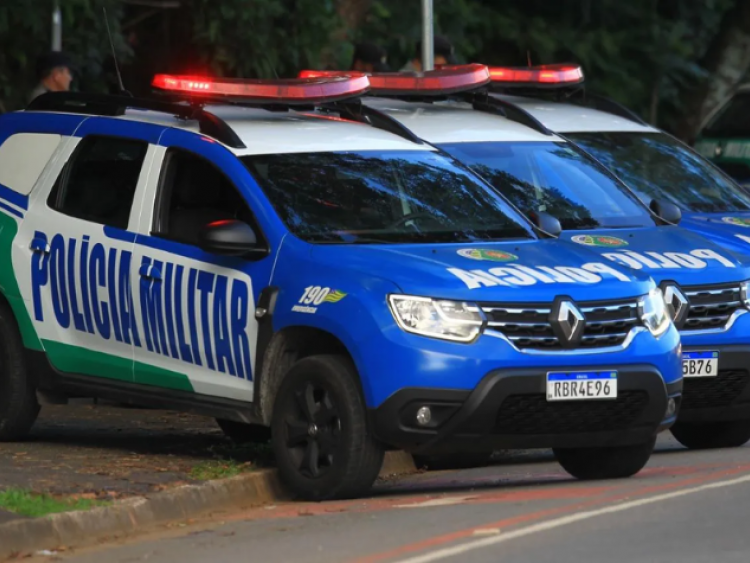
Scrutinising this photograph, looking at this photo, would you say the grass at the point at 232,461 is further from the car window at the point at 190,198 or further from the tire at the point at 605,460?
the tire at the point at 605,460

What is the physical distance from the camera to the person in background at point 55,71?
1337cm

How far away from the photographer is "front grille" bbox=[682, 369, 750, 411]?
10.5m

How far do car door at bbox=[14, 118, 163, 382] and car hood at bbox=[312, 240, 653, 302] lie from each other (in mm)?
1399

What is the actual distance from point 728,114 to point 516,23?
259cm

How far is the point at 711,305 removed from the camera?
1064 cm

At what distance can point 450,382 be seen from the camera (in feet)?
28.1

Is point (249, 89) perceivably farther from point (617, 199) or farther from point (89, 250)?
point (617, 199)

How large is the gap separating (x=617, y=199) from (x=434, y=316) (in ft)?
11.2

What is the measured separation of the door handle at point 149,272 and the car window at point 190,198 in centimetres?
18

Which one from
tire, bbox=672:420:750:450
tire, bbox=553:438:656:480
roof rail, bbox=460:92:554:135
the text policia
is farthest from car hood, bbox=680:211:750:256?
the text policia

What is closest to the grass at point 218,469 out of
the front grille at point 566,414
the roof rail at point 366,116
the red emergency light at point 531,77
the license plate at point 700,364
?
the front grille at point 566,414

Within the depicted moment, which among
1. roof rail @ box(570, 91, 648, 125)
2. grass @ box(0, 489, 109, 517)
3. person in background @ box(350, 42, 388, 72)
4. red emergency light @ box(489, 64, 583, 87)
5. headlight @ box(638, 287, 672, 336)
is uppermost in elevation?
person in background @ box(350, 42, 388, 72)

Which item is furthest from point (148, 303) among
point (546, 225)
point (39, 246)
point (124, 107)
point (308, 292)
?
point (546, 225)

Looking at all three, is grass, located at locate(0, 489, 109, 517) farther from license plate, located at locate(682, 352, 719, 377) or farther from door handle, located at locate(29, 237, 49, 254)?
license plate, located at locate(682, 352, 719, 377)
